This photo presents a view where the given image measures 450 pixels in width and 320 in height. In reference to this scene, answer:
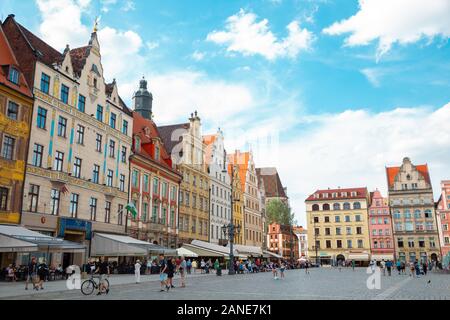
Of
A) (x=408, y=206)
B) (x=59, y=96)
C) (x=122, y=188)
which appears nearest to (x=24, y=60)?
(x=59, y=96)

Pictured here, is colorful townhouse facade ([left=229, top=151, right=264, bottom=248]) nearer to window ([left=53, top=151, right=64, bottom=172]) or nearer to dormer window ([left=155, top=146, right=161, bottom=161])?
dormer window ([left=155, top=146, right=161, bottom=161])

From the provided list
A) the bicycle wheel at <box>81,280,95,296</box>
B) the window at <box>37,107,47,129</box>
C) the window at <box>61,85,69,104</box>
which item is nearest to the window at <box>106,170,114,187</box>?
the window at <box>61,85,69,104</box>

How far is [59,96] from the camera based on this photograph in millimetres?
32094

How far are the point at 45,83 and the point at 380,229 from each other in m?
78.6

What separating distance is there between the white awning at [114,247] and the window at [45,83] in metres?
12.2

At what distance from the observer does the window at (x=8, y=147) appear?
27.2m

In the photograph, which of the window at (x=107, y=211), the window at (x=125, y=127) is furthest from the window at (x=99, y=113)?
the window at (x=107, y=211)

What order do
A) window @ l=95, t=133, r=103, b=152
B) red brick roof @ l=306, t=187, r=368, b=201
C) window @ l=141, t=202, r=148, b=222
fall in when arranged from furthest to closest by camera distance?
red brick roof @ l=306, t=187, r=368, b=201 < window @ l=141, t=202, r=148, b=222 < window @ l=95, t=133, r=103, b=152

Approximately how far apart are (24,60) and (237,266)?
29466 mm

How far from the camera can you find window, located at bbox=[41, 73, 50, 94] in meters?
30.7

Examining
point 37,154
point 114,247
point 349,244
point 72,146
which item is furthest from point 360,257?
point 37,154

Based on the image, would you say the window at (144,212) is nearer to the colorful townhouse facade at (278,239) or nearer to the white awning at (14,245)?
the white awning at (14,245)

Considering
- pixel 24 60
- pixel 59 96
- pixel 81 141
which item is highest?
pixel 24 60

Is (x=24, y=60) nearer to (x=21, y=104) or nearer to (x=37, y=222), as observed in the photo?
(x=21, y=104)
